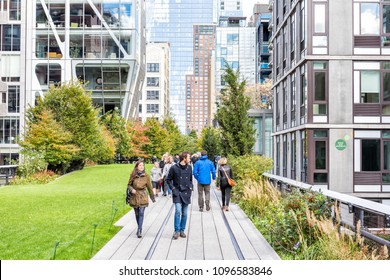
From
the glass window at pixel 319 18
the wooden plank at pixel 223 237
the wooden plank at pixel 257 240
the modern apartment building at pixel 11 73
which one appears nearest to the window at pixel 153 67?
the modern apartment building at pixel 11 73

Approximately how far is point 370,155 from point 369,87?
3.75 m

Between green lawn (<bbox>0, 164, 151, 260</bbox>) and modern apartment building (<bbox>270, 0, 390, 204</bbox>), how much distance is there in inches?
458

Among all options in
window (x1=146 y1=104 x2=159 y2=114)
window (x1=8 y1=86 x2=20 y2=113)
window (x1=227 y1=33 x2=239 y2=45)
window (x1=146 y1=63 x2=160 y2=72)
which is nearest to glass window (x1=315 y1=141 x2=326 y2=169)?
window (x1=8 y1=86 x2=20 y2=113)

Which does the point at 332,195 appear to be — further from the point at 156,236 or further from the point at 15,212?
the point at 15,212

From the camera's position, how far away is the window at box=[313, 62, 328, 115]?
26.6 m

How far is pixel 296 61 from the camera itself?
29531 millimetres

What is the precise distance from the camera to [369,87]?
26.2m

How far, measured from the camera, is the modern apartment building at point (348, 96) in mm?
26156

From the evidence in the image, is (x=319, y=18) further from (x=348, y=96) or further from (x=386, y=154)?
(x=386, y=154)

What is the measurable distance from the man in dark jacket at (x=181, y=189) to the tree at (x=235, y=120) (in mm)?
13598

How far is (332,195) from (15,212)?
1027 centimetres

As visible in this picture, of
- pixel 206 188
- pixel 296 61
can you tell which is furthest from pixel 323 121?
pixel 206 188

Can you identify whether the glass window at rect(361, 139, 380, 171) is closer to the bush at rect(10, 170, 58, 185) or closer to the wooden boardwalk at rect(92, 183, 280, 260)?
the wooden boardwalk at rect(92, 183, 280, 260)

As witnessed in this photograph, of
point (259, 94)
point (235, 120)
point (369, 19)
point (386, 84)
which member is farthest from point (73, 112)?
point (259, 94)
